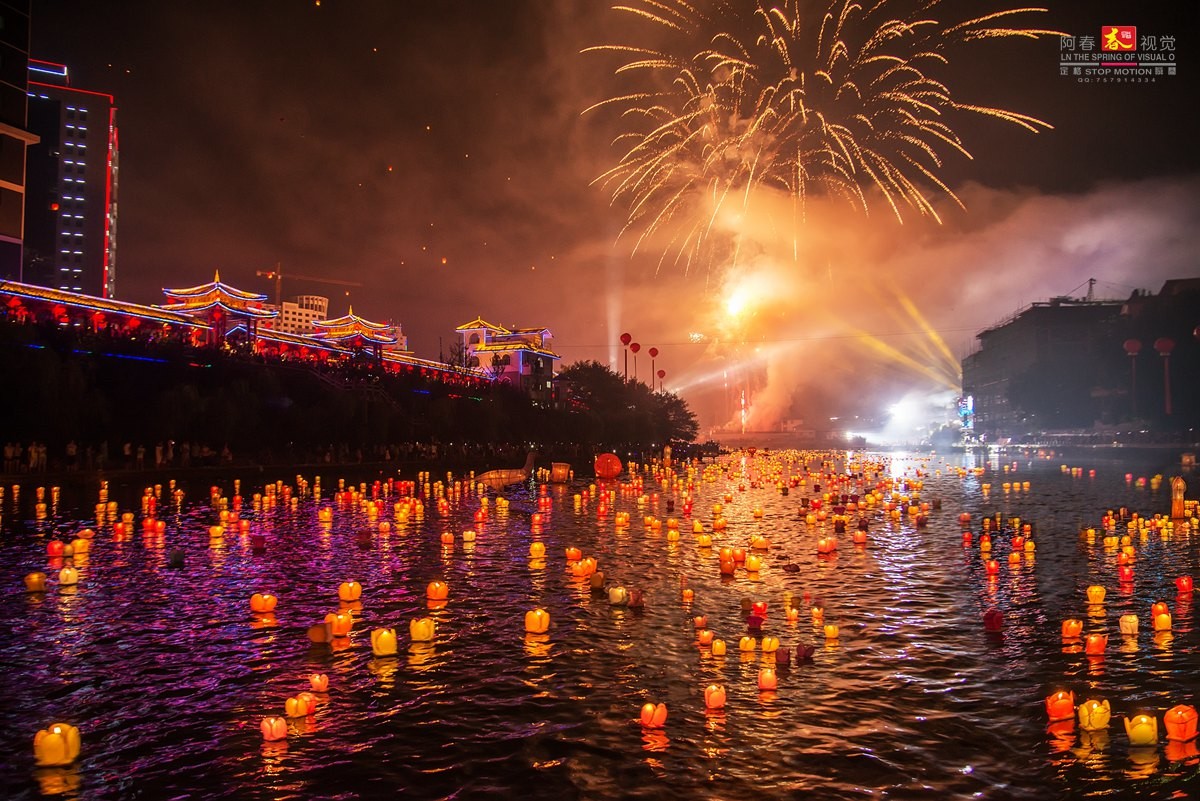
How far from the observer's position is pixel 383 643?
1056cm

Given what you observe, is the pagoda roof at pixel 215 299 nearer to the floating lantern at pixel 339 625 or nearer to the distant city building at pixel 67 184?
the distant city building at pixel 67 184

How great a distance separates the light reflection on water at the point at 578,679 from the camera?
23.3ft

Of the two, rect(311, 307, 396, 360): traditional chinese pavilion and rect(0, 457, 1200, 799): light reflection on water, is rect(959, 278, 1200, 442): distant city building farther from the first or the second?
rect(311, 307, 396, 360): traditional chinese pavilion

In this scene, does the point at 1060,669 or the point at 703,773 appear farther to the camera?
the point at 1060,669

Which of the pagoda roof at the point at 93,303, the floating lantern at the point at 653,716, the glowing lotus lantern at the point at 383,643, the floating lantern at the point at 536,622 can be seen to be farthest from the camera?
the pagoda roof at the point at 93,303

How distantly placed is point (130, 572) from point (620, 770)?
12784mm

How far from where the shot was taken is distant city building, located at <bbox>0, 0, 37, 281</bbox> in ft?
214

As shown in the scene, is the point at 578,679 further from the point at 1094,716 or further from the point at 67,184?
the point at 67,184

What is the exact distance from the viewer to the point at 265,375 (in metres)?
52.7

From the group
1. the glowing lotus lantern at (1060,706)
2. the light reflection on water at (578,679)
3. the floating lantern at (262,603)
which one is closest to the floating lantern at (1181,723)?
the light reflection on water at (578,679)

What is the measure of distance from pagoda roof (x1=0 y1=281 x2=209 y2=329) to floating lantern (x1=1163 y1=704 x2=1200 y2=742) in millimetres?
61522

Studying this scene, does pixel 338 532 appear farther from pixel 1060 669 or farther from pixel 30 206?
pixel 30 206

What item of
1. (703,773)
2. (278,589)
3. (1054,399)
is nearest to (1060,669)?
(703,773)

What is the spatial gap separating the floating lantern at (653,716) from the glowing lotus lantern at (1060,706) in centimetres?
390
